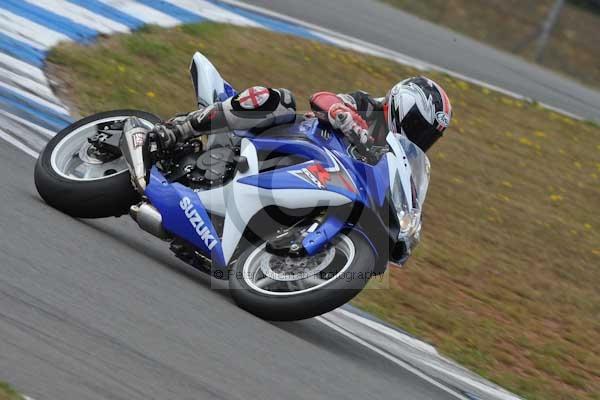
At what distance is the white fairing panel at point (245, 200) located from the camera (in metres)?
6.39

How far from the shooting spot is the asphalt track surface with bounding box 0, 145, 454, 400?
4.68 metres

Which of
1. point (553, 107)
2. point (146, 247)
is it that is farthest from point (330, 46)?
point (146, 247)

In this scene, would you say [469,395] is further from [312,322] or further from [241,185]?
[241,185]

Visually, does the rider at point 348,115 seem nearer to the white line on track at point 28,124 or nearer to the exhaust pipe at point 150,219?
the exhaust pipe at point 150,219

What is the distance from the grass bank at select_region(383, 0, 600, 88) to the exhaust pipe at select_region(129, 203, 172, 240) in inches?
582

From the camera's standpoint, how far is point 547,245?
11695 mm

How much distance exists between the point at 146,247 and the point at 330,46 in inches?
346

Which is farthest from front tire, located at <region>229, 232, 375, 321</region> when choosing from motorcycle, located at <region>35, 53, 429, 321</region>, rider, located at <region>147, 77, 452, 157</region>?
rider, located at <region>147, 77, 452, 157</region>

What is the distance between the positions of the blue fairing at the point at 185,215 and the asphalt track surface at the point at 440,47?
9.79 metres

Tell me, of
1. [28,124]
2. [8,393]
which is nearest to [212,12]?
[28,124]

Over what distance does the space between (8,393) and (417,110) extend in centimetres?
307

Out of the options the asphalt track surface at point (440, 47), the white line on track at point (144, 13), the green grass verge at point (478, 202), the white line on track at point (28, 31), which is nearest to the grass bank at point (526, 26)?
the asphalt track surface at point (440, 47)

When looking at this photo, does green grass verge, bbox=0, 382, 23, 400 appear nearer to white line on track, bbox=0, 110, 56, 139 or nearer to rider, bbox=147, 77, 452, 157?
rider, bbox=147, 77, 452, 157

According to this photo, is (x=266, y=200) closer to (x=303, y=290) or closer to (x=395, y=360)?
(x=303, y=290)
